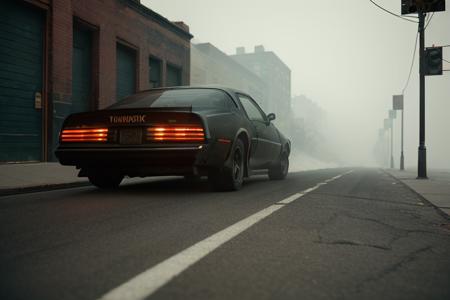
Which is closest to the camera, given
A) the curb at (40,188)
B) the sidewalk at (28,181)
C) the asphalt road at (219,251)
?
the asphalt road at (219,251)

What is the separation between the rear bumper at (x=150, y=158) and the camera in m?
5.43

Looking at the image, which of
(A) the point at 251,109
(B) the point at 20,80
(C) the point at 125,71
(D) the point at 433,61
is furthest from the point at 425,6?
(B) the point at 20,80

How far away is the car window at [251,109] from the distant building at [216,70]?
Answer: 29984 millimetres

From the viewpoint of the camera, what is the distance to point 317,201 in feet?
17.9

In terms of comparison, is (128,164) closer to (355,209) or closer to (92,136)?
(92,136)

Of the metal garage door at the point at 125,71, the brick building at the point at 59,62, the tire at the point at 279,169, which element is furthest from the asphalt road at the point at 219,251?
the metal garage door at the point at 125,71

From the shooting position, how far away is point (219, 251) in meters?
2.77

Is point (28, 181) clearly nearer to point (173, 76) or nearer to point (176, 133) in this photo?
point (176, 133)

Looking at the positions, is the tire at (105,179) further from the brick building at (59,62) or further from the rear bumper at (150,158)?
the brick building at (59,62)

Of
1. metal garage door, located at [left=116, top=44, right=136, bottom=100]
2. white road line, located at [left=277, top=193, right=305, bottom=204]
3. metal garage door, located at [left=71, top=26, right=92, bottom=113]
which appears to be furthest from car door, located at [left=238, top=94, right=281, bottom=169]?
metal garage door, located at [left=116, top=44, right=136, bottom=100]

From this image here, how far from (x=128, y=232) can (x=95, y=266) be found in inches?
37.8

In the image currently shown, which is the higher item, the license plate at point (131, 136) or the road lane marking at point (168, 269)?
the license plate at point (131, 136)

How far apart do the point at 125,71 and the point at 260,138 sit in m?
11.0

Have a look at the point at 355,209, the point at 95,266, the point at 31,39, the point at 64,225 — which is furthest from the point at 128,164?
the point at 31,39
